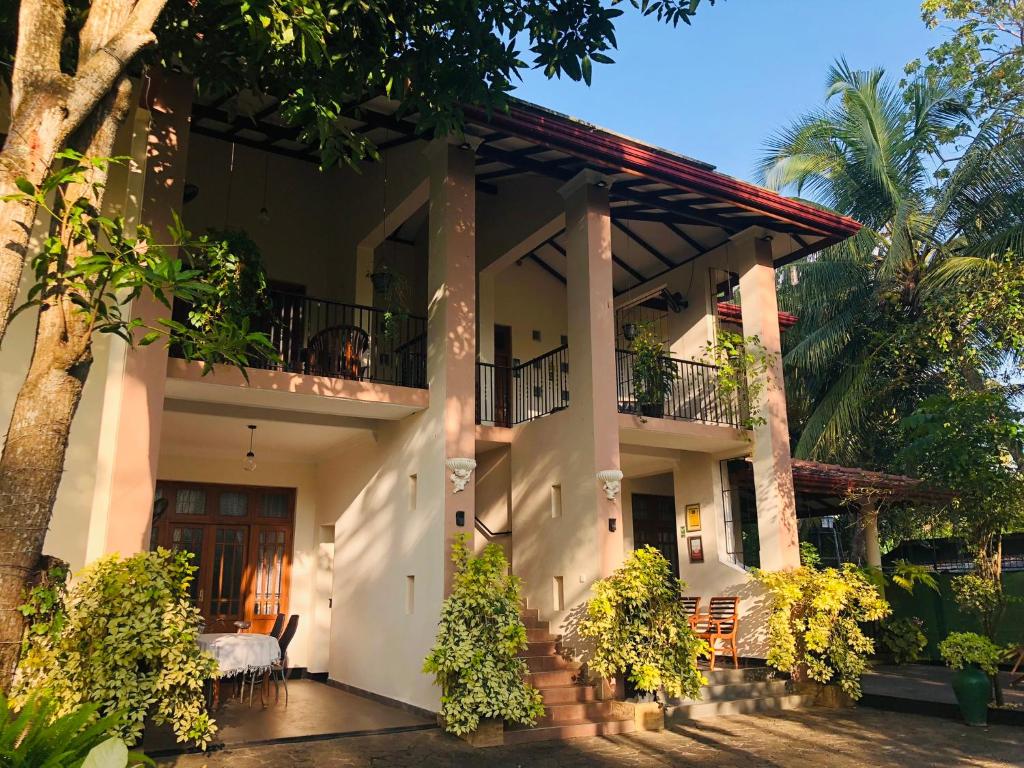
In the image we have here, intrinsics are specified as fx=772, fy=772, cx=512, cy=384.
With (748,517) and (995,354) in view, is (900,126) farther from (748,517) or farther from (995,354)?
(748,517)

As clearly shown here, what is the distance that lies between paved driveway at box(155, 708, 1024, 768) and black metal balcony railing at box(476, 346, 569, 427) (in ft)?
15.5

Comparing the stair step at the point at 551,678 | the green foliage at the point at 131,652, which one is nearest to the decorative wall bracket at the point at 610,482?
the stair step at the point at 551,678

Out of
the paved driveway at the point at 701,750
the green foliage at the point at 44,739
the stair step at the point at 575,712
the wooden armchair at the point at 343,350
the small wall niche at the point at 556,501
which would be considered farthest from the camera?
the small wall niche at the point at 556,501

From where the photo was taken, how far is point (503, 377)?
1228 cm

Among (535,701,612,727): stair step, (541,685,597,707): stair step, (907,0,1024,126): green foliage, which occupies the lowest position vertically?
(535,701,612,727): stair step

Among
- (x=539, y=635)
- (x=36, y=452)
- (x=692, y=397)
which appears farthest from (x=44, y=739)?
(x=692, y=397)

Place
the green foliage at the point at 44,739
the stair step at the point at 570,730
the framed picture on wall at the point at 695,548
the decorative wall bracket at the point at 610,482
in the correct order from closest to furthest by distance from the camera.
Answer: the green foliage at the point at 44,739
the stair step at the point at 570,730
the decorative wall bracket at the point at 610,482
the framed picture on wall at the point at 695,548

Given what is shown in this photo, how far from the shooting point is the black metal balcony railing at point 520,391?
11.3 metres

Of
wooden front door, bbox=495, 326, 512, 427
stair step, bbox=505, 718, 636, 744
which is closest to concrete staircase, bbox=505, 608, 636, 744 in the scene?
stair step, bbox=505, 718, 636, 744

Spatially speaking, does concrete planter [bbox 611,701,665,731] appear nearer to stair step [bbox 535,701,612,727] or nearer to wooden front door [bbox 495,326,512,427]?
stair step [bbox 535,701,612,727]

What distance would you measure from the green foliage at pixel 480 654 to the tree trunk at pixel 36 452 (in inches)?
167

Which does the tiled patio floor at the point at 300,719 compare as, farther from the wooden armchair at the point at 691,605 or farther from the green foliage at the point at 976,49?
the green foliage at the point at 976,49

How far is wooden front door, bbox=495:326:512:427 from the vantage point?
38.8 feet

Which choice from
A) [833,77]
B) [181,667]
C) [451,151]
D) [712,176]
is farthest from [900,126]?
[181,667]
